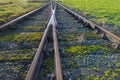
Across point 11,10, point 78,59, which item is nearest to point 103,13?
point 11,10

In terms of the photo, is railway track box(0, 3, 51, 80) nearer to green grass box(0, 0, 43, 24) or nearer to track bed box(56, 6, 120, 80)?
track bed box(56, 6, 120, 80)

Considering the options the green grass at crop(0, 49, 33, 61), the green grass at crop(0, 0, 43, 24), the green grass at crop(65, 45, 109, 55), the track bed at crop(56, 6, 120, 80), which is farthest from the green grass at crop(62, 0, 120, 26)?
the green grass at crop(0, 49, 33, 61)

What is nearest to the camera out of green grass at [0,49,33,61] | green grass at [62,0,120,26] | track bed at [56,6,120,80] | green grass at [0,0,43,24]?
track bed at [56,6,120,80]

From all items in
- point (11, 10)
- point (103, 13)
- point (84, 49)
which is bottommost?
point (103, 13)

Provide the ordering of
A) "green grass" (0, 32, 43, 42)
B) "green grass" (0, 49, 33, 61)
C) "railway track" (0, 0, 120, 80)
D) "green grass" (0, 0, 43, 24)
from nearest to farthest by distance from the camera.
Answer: "railway track" (0, 0, 120, 80) < "green grass" (0, 49, 33, 61) < "green grass" (0, 32, 43, 42) < "green grass" (0, 0, 43, 24)

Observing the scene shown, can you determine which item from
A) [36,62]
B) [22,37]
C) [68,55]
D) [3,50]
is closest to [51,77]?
[36,62]

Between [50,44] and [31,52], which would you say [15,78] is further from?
[50,44]

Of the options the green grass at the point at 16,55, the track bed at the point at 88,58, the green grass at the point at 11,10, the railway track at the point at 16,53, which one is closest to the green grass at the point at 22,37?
the railway track at the point at 16,53

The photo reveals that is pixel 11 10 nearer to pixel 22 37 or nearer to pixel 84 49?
pixel 22 37

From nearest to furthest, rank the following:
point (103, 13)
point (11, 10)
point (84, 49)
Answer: point (84, 49), point (103, 13), point (11, 10)

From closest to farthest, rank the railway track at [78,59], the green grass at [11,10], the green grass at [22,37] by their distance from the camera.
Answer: the railway track at [78,59] → the green grass at [22,37] → the green grass at [11,10]

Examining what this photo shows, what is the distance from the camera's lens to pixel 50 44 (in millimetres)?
6656

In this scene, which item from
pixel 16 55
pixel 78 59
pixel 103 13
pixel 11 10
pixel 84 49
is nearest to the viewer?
pixel 78 59

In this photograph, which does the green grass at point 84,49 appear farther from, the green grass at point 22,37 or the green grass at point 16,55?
the green grass at point 22,37
